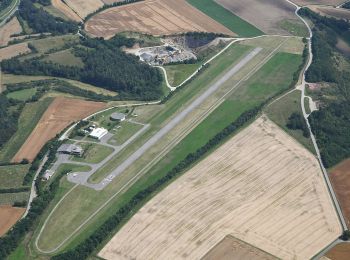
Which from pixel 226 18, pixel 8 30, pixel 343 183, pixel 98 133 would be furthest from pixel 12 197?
pixel 226 18

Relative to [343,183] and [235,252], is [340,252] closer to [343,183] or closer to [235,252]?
[235,252]

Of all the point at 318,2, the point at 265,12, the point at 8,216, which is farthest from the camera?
the point at 318,2

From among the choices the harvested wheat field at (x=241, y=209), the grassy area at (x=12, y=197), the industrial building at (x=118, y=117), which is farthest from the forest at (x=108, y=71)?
the grassy area at (x=12, y=197)

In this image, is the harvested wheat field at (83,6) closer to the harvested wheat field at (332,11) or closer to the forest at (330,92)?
the forest at (330,92)

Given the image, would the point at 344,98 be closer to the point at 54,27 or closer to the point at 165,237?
the point at 165,237

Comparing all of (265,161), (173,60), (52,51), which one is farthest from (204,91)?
(52,51)

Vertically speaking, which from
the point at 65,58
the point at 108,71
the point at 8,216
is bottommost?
the point at 8,216

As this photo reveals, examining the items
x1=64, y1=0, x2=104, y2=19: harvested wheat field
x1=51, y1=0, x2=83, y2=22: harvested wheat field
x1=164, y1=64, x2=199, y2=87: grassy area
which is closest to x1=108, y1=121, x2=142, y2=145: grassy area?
x1=164, y1=64, x2=199, y2=87: grassy area
